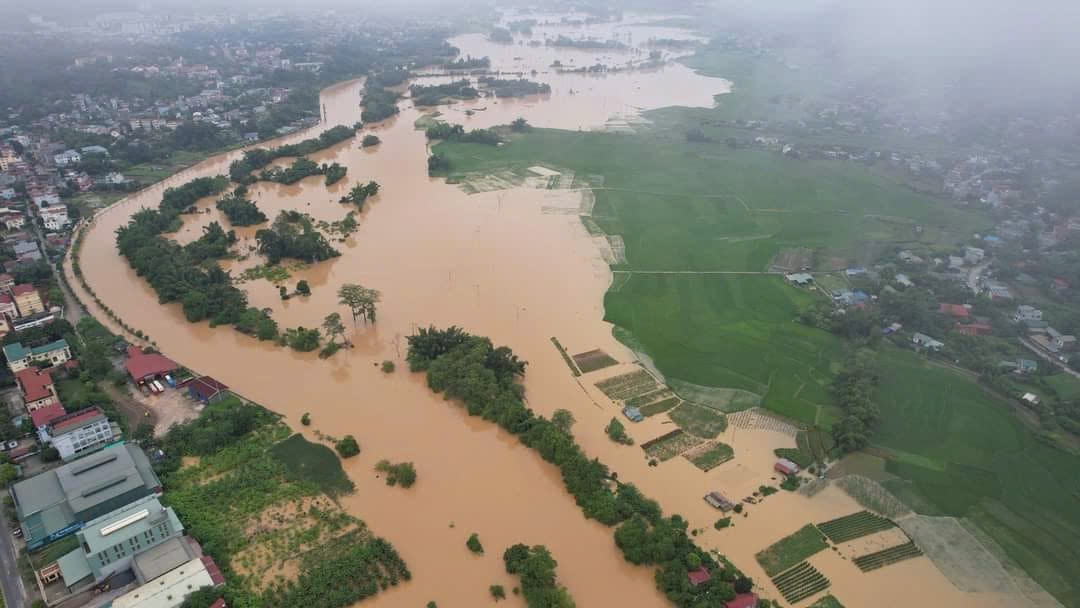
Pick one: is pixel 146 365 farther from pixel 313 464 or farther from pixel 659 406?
pixel 659 406

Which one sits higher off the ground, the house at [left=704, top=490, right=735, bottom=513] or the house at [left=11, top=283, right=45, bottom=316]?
the house at [left=704, top=490, right=735, bottom=513]

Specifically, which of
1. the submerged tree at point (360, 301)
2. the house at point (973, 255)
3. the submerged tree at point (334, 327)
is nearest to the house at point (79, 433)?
the submerged tree at point (334, 327)

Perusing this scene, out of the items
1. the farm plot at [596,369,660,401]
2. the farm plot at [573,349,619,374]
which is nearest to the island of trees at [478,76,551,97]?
the farm plot at [573,349,619,374]

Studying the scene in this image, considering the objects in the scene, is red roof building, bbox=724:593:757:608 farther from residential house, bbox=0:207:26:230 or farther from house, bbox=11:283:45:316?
residential house, bbox=0:207:26:230

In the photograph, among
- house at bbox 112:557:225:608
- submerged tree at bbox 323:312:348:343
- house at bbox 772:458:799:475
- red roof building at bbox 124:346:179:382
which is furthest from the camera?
submerged tree at bbox 323:312:348:343

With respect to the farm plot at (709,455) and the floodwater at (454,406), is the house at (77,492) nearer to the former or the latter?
the floodwater at (454,406)

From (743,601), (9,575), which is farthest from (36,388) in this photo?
(743,601)

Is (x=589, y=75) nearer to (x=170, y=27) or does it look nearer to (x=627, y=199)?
(x=627, y=199)
